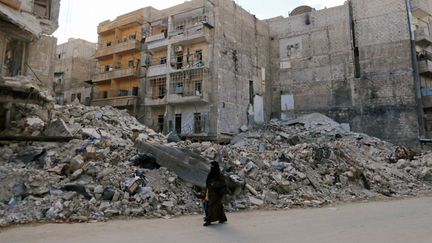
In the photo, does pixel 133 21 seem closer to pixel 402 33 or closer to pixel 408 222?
pixel 402 33

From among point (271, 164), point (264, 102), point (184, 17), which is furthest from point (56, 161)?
point (264, 102)

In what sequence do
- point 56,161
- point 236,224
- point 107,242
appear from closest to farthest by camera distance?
point 107,242
point 236,224
point 56,161

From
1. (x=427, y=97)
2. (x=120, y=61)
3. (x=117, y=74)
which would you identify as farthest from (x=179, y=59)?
(x=427, y=97)

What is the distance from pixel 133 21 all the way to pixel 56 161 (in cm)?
2401

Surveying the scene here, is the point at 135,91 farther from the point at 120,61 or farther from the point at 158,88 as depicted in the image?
the point at 120,61

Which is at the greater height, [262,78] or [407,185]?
[262,78]

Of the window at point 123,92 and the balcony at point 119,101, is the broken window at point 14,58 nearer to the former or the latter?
the balcony at point 119,101

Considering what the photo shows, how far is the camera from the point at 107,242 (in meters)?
5.33

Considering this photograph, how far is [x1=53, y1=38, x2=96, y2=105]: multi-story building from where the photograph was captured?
38531 mm

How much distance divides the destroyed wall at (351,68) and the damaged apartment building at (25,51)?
69.3 feet

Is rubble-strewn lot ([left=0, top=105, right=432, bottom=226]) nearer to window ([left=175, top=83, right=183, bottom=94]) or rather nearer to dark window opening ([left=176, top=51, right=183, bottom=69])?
window ([left=175, top=83, right=183, bottom=94])

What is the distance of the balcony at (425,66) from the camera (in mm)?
25859

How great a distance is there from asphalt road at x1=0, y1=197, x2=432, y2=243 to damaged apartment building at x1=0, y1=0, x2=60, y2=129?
289 inches

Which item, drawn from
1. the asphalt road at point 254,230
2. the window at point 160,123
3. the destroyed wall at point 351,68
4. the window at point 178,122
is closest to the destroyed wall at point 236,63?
the destroyed wall at point 351,68
